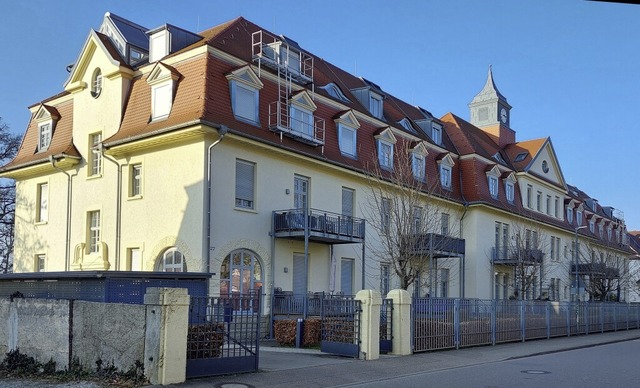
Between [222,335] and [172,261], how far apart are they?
427 inches

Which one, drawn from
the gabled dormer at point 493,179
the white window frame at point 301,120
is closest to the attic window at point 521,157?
the gabled dormer at point 493,179

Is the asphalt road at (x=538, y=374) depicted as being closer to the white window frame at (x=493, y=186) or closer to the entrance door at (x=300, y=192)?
the entrance door at (x=300, y=192)

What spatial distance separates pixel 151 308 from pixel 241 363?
98.4 inches

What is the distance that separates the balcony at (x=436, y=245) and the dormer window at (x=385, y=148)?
3958 mm

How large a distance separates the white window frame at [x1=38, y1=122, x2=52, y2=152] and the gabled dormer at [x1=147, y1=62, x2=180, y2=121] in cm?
782

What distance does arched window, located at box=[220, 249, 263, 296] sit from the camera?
75.0 feet

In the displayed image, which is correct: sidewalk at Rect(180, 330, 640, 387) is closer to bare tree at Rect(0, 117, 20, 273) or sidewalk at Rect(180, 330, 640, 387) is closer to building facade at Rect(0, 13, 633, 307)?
building facade at Rect(0, 13, 633, 307)

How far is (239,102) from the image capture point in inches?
928

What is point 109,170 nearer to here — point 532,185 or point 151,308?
point 151,308

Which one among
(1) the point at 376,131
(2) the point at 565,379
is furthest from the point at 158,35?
(2) the point at 565,379

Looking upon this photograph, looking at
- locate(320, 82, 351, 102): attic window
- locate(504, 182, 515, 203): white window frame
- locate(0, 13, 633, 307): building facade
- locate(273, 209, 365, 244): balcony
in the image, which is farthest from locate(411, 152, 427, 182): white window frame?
locate(504, 182, 515, 203): white window frame

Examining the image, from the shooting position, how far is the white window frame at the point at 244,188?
23.6m

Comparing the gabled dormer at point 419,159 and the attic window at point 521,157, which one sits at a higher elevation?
the attic window at point 521,157

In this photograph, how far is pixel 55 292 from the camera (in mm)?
14656
